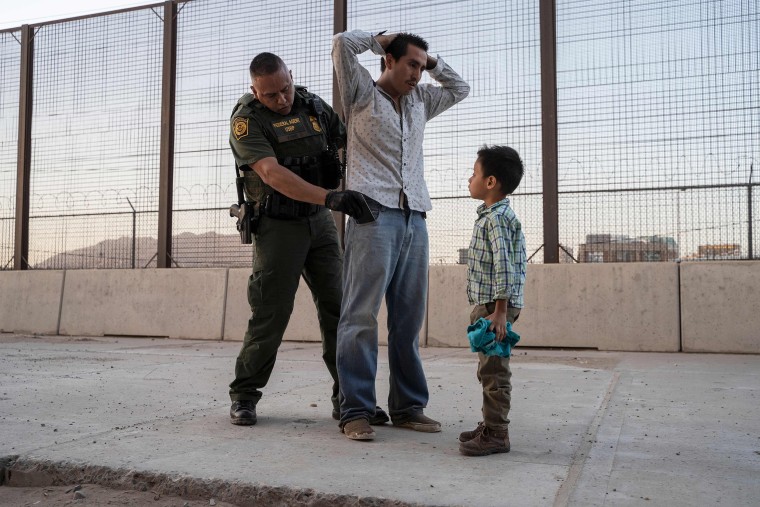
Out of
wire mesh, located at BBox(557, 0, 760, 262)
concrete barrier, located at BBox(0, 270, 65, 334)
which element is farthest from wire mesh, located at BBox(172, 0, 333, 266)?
wire mesh, located at BBox(557, 0, 760, 262)

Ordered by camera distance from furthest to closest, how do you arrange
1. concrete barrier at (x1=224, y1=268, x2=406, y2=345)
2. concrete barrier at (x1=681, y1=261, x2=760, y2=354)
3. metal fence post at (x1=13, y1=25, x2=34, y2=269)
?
metal fence post at (x1=13, y1=25, x2=34, y2=269), concrete barrier at (x1=224, y1=268, x2=406, y2=345), concrete barrier at (x1=681, y1=261, x2=760, y2=354)

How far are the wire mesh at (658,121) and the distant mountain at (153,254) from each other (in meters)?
3.79

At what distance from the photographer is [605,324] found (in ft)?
22.9

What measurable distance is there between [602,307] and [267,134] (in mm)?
4739

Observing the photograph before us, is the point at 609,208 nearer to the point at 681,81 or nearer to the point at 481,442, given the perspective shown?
the point at 681,81

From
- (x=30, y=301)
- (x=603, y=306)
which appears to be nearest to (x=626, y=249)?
(x=603, y=306)

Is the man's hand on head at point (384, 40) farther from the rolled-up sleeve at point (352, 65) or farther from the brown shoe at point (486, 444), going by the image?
the brown shoe at point (486, 444)

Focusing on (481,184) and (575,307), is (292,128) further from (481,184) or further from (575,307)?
(575,307)

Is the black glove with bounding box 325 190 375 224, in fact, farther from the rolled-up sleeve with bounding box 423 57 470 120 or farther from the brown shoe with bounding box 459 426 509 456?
the brown shoe with bounding box 459 426 509 456

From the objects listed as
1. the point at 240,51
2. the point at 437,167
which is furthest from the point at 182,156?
the point at 437,167

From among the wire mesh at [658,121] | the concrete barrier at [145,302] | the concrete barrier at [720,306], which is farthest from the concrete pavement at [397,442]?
the concrete barrier at [145,302]

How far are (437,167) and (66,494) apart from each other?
588 cm

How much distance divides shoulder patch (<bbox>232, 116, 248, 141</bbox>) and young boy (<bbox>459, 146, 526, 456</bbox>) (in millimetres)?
1030

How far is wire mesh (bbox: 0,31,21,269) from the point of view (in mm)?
10109
